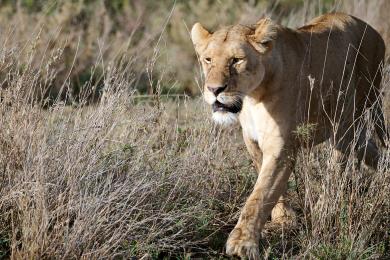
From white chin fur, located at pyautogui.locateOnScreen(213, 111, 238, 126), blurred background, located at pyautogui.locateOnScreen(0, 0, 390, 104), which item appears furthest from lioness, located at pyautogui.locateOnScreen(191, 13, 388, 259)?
blurred background, located at pyautogui.locateOnScreen(0, 0, 390, 104)

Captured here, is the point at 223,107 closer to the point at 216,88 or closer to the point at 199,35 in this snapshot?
the point at 216,88

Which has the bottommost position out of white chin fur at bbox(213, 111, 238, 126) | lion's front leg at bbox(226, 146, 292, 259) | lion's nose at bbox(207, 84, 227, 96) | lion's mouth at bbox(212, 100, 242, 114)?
lion's front leg at bbox(226, 146, 292, 259)

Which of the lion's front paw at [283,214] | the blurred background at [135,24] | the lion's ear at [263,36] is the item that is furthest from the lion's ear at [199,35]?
the blurred background at [135,24]

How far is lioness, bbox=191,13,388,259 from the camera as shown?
13.3ft

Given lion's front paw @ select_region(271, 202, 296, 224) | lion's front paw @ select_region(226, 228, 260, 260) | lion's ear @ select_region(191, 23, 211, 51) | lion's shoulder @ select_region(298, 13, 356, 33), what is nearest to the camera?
lion's front paw @ select_region(226, 228, 260, 260)

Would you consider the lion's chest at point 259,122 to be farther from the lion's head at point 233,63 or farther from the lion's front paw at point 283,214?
the lion's front paw at point 283,214

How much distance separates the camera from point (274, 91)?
4.26 meters

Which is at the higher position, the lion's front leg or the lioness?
the lioness

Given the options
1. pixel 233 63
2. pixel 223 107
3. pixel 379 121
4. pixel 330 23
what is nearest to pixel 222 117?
pixel 223 107

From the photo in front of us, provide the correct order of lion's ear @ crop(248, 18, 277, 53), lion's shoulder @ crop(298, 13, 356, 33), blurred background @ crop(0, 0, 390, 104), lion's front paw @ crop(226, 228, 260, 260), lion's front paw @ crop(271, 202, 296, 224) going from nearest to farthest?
lion's front paw @ crop(226, 228, 260, 260), lion's ear @ crop(248, 18, 277, 53), lion's front paw @ crop(271, 202, 296, 224), lion's shoulder @ crop(298, 13, 356, 33), blurred background @ crop(0, 0, 390, 104)

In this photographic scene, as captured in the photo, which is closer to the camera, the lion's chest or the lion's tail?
the lion's chest

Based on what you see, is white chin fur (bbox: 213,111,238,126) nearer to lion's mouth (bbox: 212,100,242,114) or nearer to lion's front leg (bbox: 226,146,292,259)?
lion's mouth (bbox: 212,100,242,114)

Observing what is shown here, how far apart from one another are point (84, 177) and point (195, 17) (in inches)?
243

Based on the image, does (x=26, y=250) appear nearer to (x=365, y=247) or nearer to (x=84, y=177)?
(x=84, y=177)
